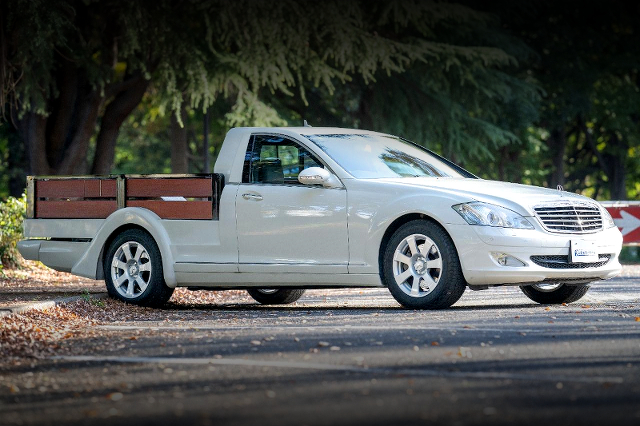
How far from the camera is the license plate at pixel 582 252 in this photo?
429 inches

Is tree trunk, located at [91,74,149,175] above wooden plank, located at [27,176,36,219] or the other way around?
above

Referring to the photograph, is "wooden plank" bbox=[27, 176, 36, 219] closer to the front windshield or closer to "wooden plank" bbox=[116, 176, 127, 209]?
"wooden plank" bbox=[116, 176, 127, 209]

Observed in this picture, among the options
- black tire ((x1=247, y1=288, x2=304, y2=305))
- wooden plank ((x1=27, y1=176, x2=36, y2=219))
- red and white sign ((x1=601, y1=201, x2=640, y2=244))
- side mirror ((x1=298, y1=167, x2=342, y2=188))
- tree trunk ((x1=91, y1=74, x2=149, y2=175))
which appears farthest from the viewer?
tree trunk ((x1=91, y1=74, x2=149, y2=175))

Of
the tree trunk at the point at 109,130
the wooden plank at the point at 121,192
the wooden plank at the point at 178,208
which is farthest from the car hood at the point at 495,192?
→ the tree trunk at the point at 109,130

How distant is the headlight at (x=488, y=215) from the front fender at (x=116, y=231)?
313cm

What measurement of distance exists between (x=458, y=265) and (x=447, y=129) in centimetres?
1683

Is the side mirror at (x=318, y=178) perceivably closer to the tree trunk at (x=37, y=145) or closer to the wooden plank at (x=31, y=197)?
the wooden plank at (x=31, y=197)

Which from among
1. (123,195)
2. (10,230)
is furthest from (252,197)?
(10,230)

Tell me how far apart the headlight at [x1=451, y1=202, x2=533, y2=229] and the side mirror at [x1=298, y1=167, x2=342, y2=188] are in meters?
1.25

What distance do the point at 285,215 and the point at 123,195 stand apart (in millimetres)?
2039

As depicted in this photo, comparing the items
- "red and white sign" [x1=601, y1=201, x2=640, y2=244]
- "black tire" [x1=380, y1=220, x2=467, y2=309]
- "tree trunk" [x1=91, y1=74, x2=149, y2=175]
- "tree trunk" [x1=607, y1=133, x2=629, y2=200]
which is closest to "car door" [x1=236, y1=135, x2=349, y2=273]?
"black tire" [x1=380, y1=220, x2=467, y2=309]

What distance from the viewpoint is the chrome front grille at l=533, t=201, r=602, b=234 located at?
35.7 feet

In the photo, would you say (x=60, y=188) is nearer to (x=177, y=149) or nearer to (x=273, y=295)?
(x=273, y=295)

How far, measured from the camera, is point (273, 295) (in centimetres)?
1352
